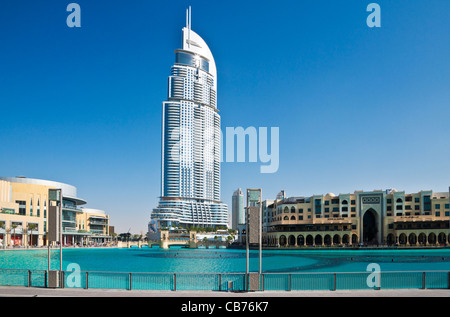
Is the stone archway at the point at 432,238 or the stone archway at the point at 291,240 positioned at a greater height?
the stone archway at the point at 432,238

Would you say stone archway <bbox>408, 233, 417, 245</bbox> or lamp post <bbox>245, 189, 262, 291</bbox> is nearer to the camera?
lamp post <bbox>245, 189, 262, 291</bbox>

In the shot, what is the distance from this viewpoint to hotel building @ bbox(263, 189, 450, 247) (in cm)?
13375

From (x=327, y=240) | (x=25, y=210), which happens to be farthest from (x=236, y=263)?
(x=25, y=210)

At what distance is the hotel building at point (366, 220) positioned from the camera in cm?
13375

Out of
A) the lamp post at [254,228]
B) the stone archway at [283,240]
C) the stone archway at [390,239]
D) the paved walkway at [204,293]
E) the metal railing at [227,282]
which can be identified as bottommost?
the stone archway at [283,240]

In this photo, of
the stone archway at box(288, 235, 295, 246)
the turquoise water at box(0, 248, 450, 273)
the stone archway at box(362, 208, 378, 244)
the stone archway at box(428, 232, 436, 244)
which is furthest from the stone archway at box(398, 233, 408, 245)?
the turquoise water at box(0, 248, 450, 273)

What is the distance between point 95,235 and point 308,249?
106 meters

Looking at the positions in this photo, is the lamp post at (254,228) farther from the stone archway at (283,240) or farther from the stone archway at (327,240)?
the stone archway at (283,240)

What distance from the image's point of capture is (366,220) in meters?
145

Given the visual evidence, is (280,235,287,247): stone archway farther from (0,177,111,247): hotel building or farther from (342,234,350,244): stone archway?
(0,177,111,247): hotel building

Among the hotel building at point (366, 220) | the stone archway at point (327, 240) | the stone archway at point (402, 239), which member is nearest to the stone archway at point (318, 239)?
the hotel building at point (366, 220)

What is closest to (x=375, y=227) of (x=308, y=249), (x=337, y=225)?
(x=337, y=225)

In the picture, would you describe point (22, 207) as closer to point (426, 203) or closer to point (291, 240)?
point (291, 240)
